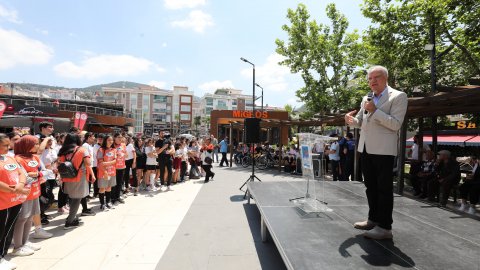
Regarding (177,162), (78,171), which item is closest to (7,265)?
(78,171)

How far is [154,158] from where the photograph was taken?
27.2 feet

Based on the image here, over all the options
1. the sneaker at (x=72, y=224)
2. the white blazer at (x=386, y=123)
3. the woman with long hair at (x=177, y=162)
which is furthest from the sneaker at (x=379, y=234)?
the woman with long hair at (x=177, y=162)

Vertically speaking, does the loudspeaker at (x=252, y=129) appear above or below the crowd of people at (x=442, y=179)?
above

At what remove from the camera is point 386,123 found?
102 inches

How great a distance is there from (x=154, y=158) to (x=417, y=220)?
21.7 ft

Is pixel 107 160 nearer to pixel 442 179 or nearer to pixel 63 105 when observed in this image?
pixel 442 179

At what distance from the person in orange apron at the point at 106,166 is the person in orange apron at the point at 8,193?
94.0 inches

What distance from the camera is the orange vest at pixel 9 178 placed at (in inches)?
125

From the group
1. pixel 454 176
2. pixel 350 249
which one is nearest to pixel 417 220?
pixel 350 249

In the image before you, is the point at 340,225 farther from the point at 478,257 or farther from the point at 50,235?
the point at 50,235

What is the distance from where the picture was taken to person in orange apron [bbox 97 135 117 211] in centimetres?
585

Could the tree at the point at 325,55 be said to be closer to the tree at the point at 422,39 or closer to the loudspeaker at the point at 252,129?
the tree at the point at 422,39

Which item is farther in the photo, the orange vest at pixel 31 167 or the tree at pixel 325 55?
the tree at pixel 325 55

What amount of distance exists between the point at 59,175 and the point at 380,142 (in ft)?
17.8
